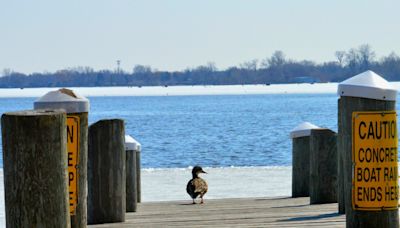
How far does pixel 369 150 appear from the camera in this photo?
5.29 metres

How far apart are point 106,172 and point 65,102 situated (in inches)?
78.7

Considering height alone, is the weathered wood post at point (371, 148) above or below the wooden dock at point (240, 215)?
above

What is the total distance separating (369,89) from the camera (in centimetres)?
525

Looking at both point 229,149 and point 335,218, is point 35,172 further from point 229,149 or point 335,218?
point 229,149

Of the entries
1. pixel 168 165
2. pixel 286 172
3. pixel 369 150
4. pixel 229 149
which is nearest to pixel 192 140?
pixel 229 149

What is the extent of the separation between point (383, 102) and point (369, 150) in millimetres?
249

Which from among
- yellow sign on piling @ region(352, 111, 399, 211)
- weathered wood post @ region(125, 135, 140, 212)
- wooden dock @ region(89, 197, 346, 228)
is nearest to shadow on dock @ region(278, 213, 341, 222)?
wooden dock @ region(89, 197, 346, 228)

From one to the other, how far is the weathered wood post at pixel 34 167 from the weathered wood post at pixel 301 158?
6.16 m

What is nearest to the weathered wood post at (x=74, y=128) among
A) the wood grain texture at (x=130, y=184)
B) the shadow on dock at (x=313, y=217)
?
the shadow on dock at (x=313, y=217)

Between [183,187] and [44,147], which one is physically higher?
[44,147]

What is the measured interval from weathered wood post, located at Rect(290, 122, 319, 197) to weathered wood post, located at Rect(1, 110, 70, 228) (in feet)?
20.2

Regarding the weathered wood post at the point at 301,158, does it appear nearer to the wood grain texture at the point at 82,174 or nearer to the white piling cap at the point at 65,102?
the wood grain texture at the point at 82,174

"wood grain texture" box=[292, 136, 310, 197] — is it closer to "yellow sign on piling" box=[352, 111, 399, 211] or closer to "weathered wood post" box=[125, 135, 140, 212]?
"weathered wood post" box=[125, 135, 140, 212]

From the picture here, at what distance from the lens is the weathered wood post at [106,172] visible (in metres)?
7.52
